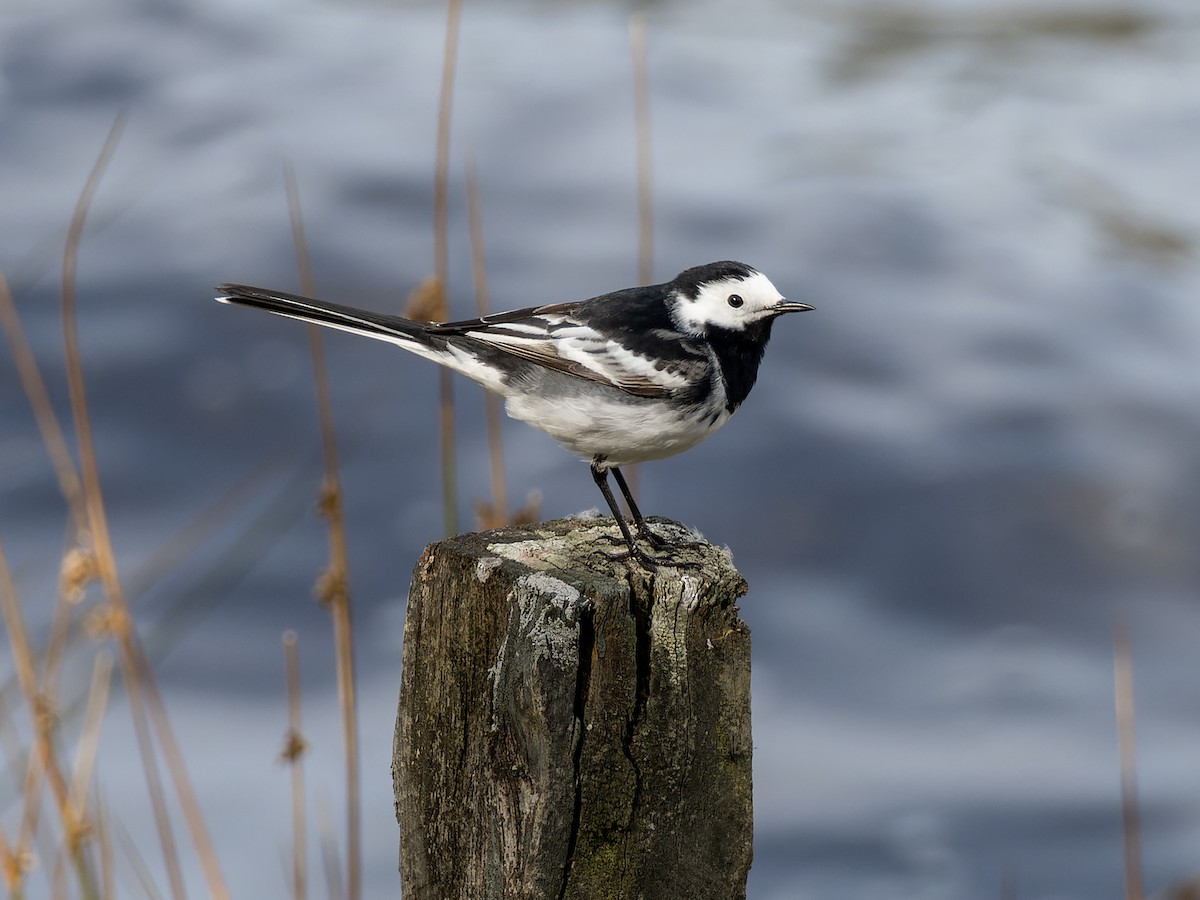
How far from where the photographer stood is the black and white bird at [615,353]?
3.46 metres

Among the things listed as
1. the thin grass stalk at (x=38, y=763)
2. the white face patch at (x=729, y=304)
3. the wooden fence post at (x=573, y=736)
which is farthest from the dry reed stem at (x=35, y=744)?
the white face patch at (x=729, y=304)

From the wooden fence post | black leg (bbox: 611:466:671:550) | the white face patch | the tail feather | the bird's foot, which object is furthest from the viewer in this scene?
the white face patch

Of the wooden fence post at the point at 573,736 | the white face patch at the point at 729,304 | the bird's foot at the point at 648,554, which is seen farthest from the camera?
the white face patch at the point at 729,304

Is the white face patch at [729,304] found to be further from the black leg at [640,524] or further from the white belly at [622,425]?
the black leg at [640,524]

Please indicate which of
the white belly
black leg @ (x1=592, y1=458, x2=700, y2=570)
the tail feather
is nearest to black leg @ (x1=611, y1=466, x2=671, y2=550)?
black leg @ (x1=592, y1=458, x2=700, y2=570)

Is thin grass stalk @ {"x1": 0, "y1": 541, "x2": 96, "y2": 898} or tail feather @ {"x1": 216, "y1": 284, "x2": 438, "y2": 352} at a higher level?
tail feather @ {"x1": 216, "y1": 284, "x2": 438, "y2": 352}

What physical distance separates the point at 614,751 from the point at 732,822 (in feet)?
0.92

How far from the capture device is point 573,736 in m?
2.31

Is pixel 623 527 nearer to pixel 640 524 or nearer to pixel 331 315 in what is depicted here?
pixel 640 524

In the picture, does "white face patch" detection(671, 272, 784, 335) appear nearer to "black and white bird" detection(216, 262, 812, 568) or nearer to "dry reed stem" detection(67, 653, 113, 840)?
"black and white bird" detection(216, 262, 812, 568)

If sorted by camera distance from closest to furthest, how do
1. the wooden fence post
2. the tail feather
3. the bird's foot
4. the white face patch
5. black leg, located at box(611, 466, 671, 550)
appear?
the wooden fence post → the bird's foot → black leg, located at box(611, 466, 671, 550) → the tail feather → the white face patch

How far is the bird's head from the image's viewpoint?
3.75m

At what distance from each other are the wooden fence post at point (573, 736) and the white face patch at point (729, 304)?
4.37 ft

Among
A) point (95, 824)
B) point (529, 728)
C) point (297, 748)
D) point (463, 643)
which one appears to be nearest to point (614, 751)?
point (529, 728)
